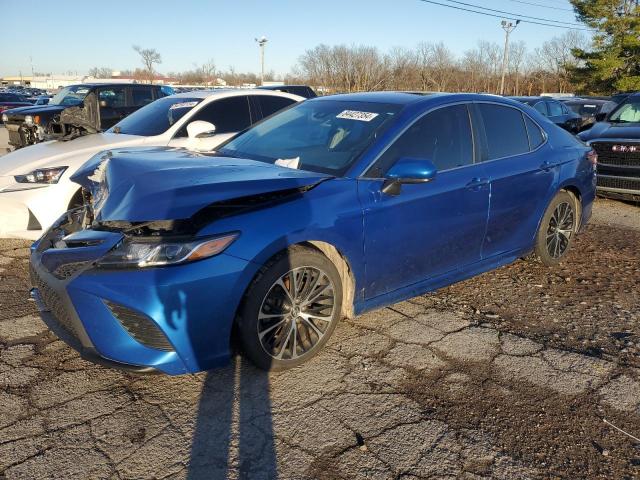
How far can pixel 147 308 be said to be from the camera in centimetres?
250

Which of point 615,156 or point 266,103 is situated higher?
point 266,103

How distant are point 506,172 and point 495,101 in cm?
65

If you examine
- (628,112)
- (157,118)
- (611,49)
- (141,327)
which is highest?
(611,49)

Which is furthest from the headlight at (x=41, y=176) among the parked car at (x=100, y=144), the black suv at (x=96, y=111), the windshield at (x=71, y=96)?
the windshield at (x=71, y=96)

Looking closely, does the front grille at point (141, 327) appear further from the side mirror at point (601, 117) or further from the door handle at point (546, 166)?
the side mirror at point (601, 117)

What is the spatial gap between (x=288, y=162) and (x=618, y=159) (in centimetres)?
643

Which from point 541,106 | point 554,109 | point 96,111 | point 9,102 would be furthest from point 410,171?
point 9,102

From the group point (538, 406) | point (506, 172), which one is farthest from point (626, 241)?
point (538, 406)

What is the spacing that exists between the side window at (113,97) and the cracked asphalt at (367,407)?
25.2 ft

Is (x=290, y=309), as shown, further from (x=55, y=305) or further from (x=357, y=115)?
(x=357, y=115)

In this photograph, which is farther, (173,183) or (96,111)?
(96,111)

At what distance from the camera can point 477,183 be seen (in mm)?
3883

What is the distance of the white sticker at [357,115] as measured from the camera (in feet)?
12.2

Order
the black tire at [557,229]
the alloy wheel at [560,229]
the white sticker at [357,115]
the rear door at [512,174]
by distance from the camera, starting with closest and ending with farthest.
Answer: the white sticker at [357,115] < the rear door at [512,174] < the black tire at [557,229] < the alloy wheel at [560,229]
